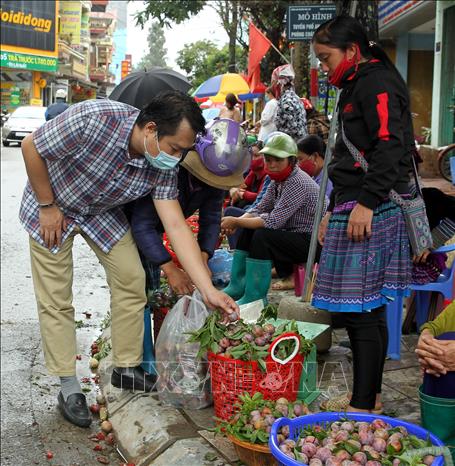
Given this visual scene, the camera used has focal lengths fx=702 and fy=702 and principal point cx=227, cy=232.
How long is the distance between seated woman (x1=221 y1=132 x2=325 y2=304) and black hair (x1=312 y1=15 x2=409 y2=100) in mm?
1943

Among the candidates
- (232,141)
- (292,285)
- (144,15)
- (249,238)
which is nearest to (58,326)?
(232,141)

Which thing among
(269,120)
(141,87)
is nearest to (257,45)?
(269,120)

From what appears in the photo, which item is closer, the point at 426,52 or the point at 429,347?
the point at 429,347

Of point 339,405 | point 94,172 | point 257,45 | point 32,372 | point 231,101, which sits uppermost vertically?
point 257,45

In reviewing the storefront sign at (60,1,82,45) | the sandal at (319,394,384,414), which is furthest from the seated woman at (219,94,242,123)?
the storefront sign at (60,1,82,45)

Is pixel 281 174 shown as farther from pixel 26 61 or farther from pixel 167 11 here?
pixel 26 61

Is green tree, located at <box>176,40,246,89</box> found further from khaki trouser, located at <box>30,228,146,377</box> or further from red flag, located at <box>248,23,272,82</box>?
khaki trouser, located at <box>30,228,146,377</box>

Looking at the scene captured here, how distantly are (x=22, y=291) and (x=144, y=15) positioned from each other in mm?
12185

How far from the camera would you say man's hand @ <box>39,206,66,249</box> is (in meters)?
3.62

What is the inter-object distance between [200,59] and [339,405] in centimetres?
4384

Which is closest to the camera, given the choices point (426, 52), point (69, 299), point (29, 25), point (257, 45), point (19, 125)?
point (69, 299)

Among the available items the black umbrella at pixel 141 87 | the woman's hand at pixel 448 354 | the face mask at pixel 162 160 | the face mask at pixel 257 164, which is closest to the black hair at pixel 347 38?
the face mask at pixel 162 160

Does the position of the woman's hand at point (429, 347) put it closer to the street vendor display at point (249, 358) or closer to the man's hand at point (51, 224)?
the street vendor display at point (249, 358)

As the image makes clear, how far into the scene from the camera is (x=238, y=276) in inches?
214
